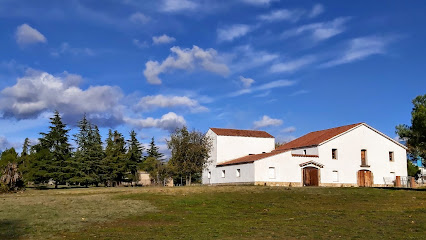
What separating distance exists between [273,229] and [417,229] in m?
6.40

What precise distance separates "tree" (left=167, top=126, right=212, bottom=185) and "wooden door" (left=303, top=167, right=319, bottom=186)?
59.9ft

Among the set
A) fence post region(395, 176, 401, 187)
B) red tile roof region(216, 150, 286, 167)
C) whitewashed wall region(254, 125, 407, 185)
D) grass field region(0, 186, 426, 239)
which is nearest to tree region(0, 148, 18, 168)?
red tile roof region(216, 150, 286, 167)

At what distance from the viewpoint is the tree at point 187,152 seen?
69312 mm

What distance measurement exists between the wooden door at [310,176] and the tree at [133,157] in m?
33.7

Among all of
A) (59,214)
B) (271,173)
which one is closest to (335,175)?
(271,173)

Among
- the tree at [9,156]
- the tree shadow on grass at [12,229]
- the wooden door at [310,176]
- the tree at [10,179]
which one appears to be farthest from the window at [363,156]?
the tree at [9,156]

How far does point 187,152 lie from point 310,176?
20827 millimetres

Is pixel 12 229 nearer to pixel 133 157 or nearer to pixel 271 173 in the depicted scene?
pixel 271 173

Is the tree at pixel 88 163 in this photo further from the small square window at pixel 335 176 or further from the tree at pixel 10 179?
the small square window at pixel 335 176

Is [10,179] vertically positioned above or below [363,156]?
below

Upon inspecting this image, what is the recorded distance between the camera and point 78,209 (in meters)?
26.5

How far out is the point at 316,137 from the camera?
6525 centimetres

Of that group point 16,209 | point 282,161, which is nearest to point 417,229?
point 16,209

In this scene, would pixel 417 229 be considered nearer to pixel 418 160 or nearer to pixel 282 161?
pixel 282 161
